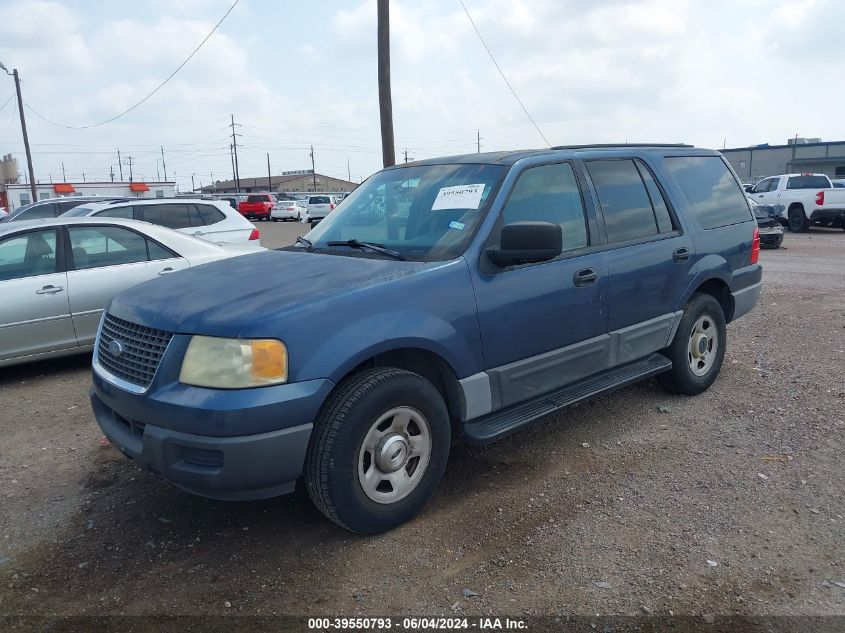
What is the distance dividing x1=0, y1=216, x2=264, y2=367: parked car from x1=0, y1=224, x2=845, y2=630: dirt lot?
115cm

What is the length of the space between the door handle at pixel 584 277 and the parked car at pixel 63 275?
445cm

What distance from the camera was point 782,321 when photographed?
8008 mm

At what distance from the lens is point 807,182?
67.1 ft

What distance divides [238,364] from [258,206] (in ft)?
136

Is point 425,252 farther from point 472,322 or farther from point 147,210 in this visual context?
point 147,210

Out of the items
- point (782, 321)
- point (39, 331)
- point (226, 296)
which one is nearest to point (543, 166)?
point (226, 296)

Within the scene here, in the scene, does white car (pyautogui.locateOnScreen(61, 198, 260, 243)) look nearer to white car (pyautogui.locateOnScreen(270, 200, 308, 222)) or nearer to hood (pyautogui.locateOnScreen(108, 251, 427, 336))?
hood (pyautogui.locateOnScreen(108, 251, 427, 336))

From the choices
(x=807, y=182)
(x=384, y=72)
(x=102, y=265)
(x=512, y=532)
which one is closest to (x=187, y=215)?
(x=102, y=265)

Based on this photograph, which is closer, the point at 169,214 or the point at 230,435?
the point at 230,435

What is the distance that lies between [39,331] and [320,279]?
400cm

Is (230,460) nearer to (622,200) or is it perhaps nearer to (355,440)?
(355,440)

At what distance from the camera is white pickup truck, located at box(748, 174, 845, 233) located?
19844 mm

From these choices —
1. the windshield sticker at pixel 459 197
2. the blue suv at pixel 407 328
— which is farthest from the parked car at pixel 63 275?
the windshield sticker at pixel 459 197

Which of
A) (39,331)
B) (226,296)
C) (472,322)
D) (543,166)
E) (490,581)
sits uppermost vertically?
(543,166)
